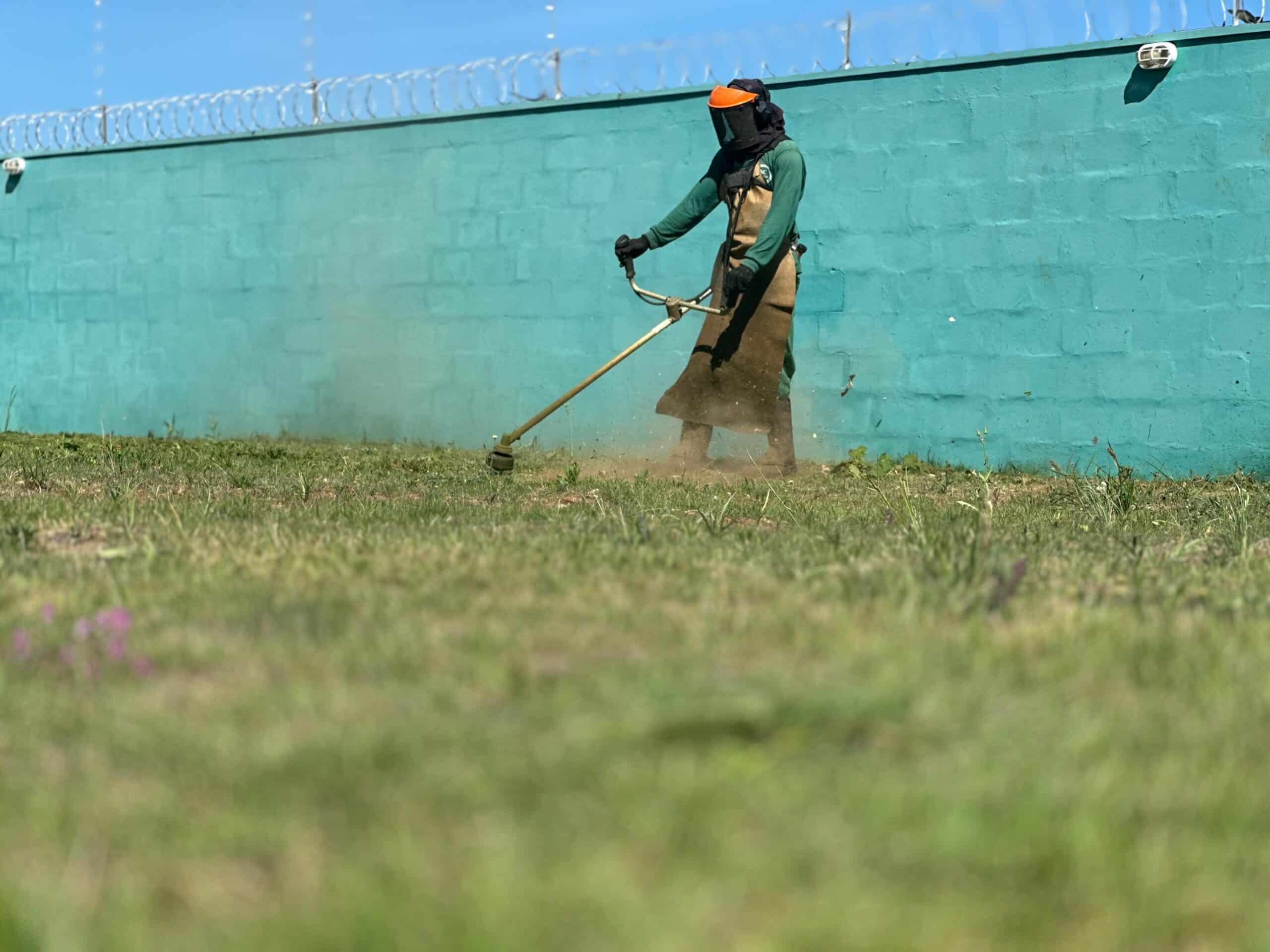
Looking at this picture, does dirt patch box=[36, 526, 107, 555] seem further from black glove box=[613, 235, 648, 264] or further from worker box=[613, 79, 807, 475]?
black glove box=[613, 235, 648, 264]

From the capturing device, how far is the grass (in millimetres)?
1658

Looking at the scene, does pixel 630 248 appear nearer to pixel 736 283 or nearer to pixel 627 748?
pixel 736 283

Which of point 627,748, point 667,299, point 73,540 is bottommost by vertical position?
point 627,748

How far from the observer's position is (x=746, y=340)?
27.7 ft

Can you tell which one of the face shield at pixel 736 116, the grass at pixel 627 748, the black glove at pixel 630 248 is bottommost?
the grass at pixel 627 748

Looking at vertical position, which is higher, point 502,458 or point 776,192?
point 776,192

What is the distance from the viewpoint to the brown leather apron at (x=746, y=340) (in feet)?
27.5

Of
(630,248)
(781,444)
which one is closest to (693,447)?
(781,444)

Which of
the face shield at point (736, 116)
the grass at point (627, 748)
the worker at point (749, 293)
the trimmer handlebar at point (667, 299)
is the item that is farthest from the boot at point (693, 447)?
the grass at point (627, 748)

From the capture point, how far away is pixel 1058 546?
459cm

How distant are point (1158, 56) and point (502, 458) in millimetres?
4809

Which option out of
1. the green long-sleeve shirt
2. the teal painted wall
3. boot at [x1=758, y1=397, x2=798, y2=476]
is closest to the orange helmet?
the green long-sleeve shirt

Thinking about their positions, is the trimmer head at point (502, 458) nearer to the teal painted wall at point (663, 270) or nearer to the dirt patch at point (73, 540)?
the teal painted wall at point (663, 270)

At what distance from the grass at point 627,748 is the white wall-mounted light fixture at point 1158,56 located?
19.3 feet
